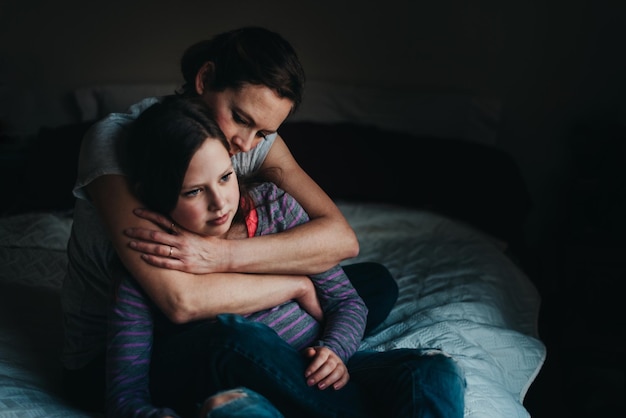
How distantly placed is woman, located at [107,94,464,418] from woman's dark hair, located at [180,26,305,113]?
59 millimetres

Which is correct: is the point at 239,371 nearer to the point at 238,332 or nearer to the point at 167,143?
the point at 238,332

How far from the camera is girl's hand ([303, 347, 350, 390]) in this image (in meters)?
0.88

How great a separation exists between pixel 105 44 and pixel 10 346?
1.13 meters

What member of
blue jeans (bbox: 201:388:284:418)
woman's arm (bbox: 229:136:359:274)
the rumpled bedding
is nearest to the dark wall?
the rumpled bedding

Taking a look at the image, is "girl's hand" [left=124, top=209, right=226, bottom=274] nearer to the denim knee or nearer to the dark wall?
the denim knee

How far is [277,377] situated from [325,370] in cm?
7

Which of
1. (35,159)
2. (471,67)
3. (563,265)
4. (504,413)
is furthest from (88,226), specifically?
(471,67)

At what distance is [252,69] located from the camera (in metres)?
0.91

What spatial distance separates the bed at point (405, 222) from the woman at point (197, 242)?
0.17 m

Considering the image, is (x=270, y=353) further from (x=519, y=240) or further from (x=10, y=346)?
(x=519, y=240)

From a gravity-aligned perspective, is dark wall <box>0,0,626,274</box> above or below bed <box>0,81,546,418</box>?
above

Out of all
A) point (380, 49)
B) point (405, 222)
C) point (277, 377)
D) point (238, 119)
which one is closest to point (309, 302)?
point (277, 377)

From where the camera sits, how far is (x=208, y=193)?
854 millimetres

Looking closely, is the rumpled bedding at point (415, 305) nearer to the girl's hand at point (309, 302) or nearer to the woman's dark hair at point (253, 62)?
the girl's hand at point (309, 302)
